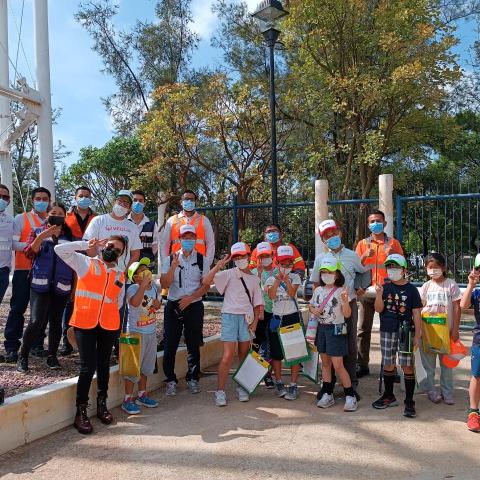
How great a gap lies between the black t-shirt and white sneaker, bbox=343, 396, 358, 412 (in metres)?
0.71

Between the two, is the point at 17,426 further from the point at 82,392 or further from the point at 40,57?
the point at 40,57

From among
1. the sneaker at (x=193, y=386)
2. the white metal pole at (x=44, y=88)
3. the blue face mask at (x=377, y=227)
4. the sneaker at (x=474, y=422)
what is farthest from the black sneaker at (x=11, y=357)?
the white metal pole at (x=44, y=88)

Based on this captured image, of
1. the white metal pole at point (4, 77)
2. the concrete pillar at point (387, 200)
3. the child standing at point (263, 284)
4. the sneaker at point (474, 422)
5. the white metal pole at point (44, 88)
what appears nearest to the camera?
the sneaker at point (474, 422)

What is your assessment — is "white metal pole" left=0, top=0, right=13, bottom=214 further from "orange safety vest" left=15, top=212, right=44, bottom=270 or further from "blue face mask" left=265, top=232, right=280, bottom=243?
"blue face mask" left=265, top=232, right=280, bottom=243

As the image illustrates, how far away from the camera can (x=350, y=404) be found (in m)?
4.71

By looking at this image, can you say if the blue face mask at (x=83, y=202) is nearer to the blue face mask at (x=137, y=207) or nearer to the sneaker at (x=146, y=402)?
the blue face mask at (x=137, y=207)

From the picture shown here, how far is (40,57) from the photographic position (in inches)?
397

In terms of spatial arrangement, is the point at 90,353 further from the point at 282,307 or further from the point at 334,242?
the point at 334,242

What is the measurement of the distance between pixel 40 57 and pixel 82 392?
801cm

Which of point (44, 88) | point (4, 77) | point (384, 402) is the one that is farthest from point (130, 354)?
point (4, 77)

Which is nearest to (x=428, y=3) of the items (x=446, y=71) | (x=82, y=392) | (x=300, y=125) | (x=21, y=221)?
(x=446, y=71)

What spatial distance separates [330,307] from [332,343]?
1.10 feet

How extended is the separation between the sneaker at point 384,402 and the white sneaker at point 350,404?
19 centimetres

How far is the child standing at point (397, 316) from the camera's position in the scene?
4.64 m
